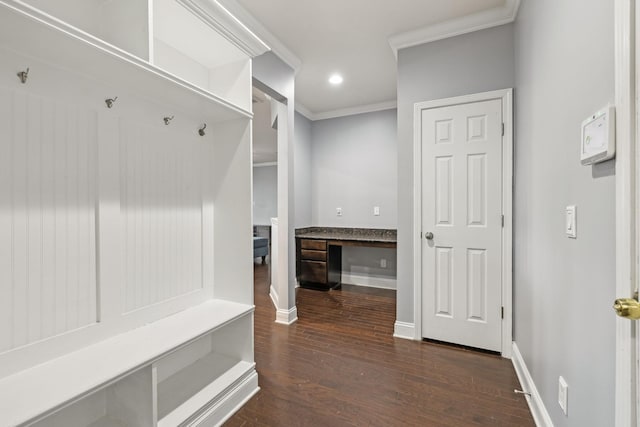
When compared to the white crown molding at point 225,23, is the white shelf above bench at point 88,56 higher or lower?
lower

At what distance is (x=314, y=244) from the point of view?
3.94 m

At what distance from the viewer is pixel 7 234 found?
107 centimetres

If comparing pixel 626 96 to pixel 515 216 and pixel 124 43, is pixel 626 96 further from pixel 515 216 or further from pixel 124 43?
pixel 124 43

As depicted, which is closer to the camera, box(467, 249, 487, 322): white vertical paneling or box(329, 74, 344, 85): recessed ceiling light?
box(467, 249, 487, 322): white vertical paneling

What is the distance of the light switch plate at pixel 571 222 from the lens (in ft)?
3.72

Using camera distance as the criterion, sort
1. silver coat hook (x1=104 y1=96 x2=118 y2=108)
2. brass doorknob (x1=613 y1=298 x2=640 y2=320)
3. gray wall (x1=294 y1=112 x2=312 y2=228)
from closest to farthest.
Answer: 1. brass doorknob (x1=613 y1=298 x2=640 y2=320)
2. silver coat hook (x1=104 y1=96 x2=118 y2=108)
3. gray wall (x1=294 y1=112 x2=312 y2=228)

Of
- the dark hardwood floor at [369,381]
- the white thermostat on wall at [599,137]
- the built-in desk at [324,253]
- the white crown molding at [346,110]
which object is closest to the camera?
the white thermostat on wall at [599,137]

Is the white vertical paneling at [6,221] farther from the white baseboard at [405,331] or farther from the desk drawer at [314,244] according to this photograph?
the desk drawer at [314,244]

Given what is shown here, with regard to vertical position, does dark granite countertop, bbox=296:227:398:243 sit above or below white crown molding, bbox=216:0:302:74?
below

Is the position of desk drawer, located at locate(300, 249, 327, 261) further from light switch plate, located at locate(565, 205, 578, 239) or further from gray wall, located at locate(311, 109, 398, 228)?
light switch plate, located at locate(565, 205, 578, 239)

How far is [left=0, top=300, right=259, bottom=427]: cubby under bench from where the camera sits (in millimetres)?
992

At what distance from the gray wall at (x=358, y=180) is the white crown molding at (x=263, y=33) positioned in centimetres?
158

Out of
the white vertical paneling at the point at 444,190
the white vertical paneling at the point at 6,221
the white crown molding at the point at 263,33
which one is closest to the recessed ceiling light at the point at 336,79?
the white crown molding at the point at 263,33

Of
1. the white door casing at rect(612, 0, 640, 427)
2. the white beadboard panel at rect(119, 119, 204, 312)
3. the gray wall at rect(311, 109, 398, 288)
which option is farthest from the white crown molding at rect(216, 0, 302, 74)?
the white door casing at rect(612, 0, 640, 427)
